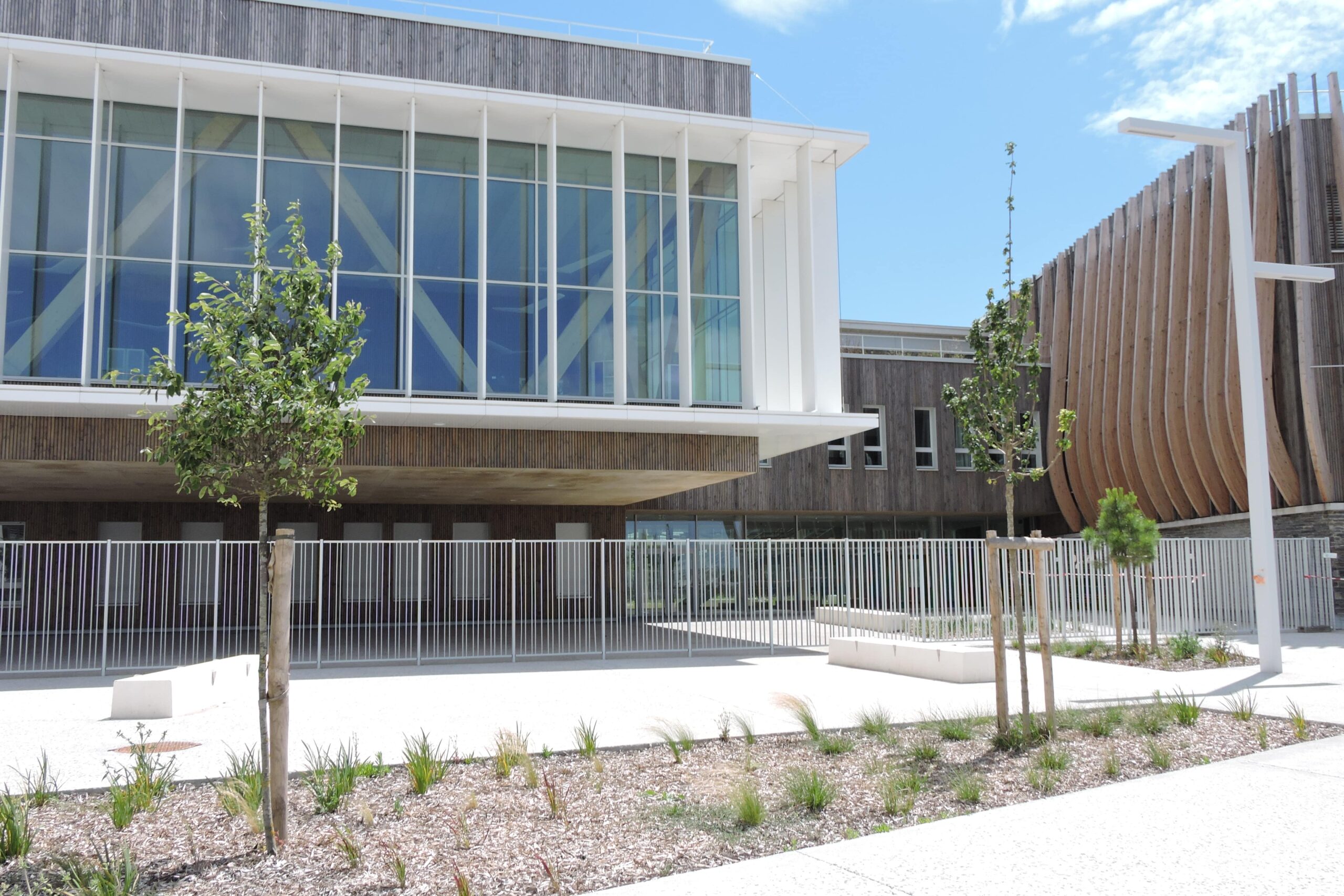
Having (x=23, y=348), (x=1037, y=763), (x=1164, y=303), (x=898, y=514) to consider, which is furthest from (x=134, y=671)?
(x=1164, y=303)

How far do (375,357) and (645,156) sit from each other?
6.53m

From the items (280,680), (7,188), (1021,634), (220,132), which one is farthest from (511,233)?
(280,680)

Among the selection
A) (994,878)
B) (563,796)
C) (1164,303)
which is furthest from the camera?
(1164,303)

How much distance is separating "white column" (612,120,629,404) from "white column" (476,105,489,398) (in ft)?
7.68

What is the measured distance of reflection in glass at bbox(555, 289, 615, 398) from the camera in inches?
741

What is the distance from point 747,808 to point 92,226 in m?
15.5

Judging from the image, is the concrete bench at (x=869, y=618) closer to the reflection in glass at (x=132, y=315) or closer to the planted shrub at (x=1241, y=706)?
the planted shrub at (x=1241, y=706)

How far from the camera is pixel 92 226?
55.9 feet

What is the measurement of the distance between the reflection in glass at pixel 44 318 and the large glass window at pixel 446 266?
5.34 metres

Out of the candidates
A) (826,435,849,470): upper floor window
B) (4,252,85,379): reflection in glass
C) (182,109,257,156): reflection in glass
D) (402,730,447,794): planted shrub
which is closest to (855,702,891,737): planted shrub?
(402,730,447,794): planted shrub

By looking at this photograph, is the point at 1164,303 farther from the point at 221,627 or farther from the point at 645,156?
the point at 221,627

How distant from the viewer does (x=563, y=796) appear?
295 inches

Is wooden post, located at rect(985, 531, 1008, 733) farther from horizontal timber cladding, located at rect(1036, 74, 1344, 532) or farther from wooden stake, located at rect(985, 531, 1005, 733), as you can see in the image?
horizontal timber cladding, located at rect(1036, 74, 1344, 532)

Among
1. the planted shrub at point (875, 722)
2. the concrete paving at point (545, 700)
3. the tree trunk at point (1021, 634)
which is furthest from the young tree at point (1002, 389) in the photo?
the concrete paving at point (545, 700)
